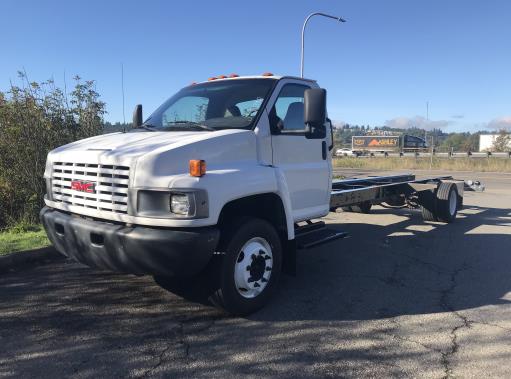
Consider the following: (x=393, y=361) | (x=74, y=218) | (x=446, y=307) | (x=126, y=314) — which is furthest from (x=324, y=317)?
(x=74, y=218)

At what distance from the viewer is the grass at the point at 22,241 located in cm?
608

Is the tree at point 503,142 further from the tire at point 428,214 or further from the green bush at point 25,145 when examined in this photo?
the green bush at point 25,145

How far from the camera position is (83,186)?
414cm

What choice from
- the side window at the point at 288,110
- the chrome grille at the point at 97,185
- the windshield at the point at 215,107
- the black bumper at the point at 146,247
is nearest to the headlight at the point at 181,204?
the black bumper at the point at 146,247

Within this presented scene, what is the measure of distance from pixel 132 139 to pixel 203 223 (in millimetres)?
1397

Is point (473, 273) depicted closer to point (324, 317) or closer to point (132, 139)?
point (324, 317)

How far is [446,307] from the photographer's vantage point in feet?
15.4

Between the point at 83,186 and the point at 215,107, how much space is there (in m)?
1.74

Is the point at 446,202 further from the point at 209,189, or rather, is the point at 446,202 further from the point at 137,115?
the point at 209,189

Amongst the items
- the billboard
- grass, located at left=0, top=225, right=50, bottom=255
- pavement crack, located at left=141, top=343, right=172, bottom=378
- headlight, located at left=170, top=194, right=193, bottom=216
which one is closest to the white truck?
headlight, located at left=170, top=194, right=193, bottom=216

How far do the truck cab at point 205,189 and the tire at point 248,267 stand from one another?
10 millimetres

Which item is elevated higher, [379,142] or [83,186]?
[379,142]

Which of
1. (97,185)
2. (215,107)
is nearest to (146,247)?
(97,185)

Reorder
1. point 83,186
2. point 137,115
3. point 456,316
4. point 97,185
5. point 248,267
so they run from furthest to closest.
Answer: point 137,115
point 456,316
point 248,267
point 83,186
point 97,185
